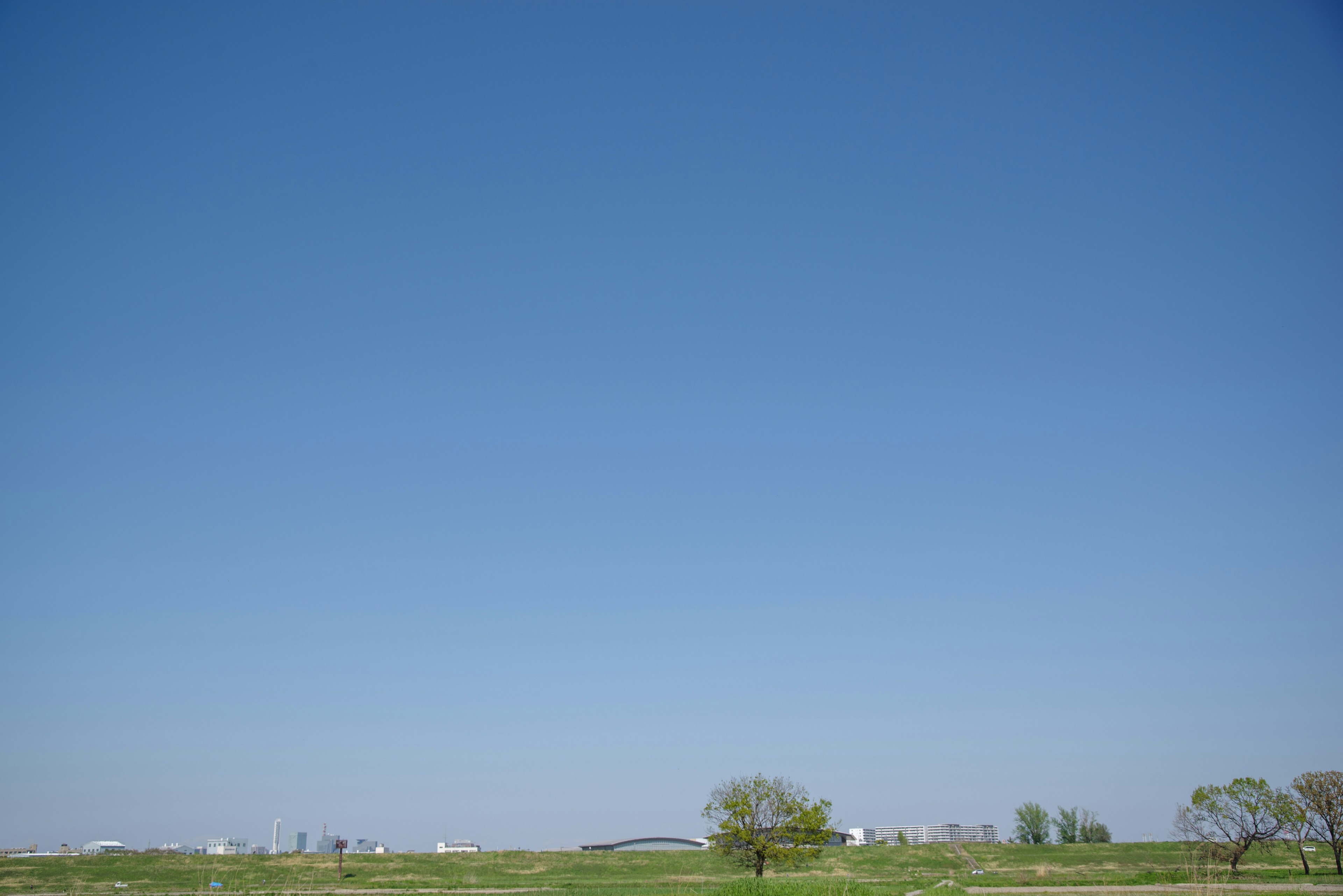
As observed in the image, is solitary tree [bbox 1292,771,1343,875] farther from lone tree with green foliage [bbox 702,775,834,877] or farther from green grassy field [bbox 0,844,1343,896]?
lone tree with green foliage [bbox 702,775,834,877]

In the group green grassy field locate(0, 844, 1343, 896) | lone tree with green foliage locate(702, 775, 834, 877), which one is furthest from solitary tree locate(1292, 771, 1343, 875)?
lone tree with green foliage locate(702, 775, 834, 877)

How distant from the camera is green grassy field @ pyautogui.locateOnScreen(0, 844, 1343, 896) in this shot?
178 ft

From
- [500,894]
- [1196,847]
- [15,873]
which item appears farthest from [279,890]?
[1196,847]

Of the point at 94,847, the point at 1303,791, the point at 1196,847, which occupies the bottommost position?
the point at 94,847

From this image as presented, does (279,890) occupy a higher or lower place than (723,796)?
lower

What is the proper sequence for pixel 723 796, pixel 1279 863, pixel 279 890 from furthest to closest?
pixel 1279 863 → pixel 723 796 → pixel 279 890

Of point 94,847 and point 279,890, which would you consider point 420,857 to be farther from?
point 94,847

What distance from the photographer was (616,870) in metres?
72.2

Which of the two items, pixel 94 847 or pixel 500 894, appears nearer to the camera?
pixel 500 894

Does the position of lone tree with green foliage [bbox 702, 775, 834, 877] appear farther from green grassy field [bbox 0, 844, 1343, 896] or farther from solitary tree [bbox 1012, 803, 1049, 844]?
solitary tree [bbox 1012, 803, 1049, 844]

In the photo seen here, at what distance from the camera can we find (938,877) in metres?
62.4

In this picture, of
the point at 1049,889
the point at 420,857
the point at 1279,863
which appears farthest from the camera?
the point at 420,857

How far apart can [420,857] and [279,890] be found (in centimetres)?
2633

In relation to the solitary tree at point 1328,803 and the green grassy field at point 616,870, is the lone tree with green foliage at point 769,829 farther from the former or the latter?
the solitary tree at point 1328,803
